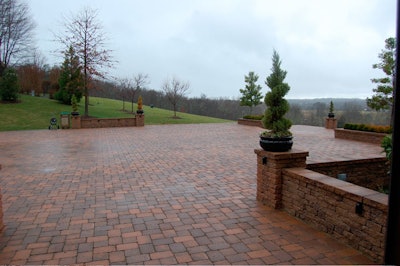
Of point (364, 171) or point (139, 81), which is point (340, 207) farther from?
point (139, 81)

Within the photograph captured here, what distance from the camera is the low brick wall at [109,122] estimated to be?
18.7 meters

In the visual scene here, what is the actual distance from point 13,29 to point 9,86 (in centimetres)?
1177

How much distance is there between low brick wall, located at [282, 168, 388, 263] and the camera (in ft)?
9.41

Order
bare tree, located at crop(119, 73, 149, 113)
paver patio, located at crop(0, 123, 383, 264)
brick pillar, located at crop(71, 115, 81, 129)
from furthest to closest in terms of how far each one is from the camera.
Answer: bare tree, located at crop(119, 73, 149, 113)
brick pillar, located at crop(71, 115, 81, 129)
paver patio, located at crop(0, 123, 383, 264)

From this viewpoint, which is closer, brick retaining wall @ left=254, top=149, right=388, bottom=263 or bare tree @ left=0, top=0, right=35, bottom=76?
brick retaining wall @ left=254, top=149, right=388, bottom=263

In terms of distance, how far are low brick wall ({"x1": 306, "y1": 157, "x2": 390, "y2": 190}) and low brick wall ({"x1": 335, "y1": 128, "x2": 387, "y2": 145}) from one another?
16.2 ft

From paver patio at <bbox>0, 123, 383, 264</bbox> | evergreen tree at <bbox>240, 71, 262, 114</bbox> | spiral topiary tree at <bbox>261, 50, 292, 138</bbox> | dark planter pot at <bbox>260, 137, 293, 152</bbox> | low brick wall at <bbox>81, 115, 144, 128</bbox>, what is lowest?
paver patio at <bbox>0, 123, 383, 264</bbox>

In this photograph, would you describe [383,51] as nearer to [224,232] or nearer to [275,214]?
→ [275,214]

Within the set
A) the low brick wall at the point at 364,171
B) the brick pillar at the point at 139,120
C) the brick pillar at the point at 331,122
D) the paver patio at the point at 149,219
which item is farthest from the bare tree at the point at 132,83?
the low brick wall at the point at 364,171

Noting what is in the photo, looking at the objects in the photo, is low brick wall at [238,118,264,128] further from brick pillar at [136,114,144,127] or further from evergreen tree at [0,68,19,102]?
evergreen tree at [0,68,19,102]

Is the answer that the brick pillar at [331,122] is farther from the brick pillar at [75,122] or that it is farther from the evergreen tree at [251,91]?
the brick pillar at [75,122]

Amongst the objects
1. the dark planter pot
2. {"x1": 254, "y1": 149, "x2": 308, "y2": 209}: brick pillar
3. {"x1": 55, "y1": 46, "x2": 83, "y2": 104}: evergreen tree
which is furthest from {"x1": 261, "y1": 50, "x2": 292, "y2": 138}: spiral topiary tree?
{"x1": 55, "y1": 46, "x2": 83, "y2": 104}: evergreen tree

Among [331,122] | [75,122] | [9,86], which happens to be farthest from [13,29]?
[331,122]

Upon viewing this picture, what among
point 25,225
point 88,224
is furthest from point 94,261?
point 25,225
